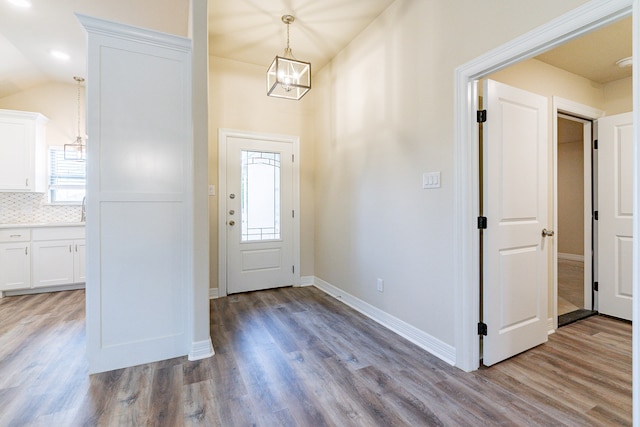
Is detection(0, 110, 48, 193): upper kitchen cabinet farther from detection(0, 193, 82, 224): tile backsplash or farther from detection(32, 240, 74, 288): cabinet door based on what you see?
detection(32, 240, 74, 288): cabinet door

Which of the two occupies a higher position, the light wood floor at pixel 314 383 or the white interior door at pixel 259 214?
the white interior door at pixel 259 214

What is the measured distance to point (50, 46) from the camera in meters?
3.29

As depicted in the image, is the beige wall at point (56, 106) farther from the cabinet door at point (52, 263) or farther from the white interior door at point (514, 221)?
the white interior door at point (514, 221)

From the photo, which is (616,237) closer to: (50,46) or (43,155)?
(50,46)

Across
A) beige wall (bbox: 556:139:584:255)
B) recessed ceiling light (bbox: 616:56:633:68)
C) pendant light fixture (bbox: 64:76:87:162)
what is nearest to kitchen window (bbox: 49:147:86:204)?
pendant light fixture (bbox: 64:76:87:162)

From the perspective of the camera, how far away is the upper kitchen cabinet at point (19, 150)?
375 centimetres

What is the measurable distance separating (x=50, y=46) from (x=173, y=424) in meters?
4.07

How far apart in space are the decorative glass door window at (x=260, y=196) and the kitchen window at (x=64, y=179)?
8.39ft

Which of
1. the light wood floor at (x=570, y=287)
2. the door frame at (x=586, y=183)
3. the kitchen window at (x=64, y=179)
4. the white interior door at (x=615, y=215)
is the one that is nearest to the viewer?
the door frame at (x=586, y=183)

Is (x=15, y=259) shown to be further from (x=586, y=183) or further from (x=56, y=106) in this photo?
(x=586, y=183)

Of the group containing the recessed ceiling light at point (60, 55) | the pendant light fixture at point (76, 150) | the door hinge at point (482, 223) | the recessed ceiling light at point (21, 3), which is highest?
the recessed ceiling light at point (60, 55)

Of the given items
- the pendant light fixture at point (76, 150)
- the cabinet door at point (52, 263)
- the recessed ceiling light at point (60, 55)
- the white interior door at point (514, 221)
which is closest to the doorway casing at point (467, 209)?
the white interior door at point (514, 221)

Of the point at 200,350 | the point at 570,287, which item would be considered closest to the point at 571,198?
the point at 570,287

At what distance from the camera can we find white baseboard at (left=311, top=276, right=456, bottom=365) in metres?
2.24
